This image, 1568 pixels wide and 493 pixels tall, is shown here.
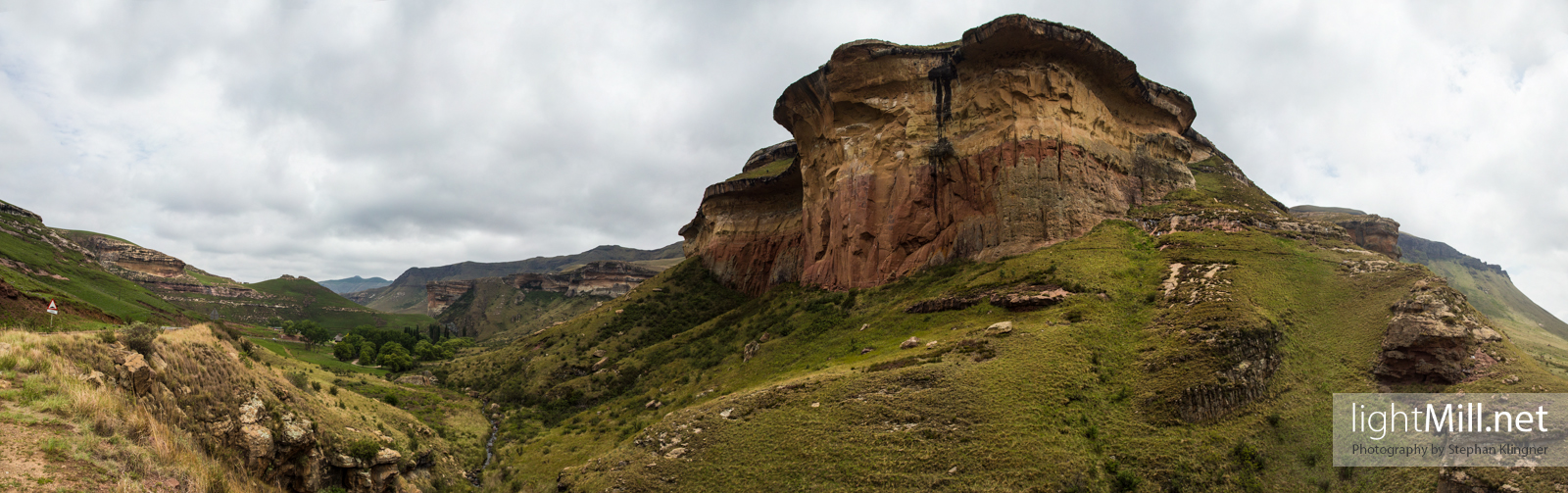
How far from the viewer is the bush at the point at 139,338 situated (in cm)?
1486

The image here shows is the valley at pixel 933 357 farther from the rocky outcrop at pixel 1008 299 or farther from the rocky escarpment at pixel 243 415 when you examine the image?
the rocky outcrop at pixel 1008 299

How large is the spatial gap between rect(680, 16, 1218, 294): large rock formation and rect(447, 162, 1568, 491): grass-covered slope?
293 cm

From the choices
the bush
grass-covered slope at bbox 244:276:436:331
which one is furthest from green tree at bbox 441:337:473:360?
the bush

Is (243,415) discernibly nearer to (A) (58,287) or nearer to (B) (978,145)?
(B) (978,145)

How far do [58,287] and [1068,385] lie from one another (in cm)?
9096

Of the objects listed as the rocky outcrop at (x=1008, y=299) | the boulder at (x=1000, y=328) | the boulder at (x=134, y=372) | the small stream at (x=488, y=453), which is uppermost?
the rocky outcrop at (x=1008, y=299)

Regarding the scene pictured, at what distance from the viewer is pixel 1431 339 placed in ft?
61.5

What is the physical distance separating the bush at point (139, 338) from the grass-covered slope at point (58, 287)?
11934mm

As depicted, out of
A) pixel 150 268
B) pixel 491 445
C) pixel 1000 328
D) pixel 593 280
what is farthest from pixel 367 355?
pixel 150 268

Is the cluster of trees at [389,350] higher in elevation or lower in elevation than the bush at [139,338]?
lower

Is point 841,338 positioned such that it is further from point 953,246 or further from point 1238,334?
point 1238,334

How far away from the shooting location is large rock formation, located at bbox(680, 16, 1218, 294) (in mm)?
37312

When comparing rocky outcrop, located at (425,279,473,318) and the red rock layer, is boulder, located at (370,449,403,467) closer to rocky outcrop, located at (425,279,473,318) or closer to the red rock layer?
the red rock layer

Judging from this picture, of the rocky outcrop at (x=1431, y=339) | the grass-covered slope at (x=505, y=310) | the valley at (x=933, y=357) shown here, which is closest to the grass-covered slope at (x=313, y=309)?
the grass-covered slope at (x=505, y=310)
